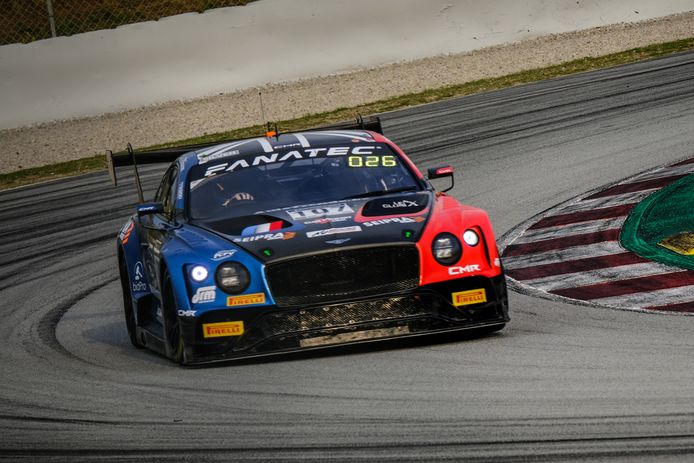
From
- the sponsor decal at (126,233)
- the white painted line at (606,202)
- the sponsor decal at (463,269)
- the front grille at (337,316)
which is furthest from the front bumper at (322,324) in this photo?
the white painted line at (606,202)

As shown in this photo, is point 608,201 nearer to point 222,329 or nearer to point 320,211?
point 320,211

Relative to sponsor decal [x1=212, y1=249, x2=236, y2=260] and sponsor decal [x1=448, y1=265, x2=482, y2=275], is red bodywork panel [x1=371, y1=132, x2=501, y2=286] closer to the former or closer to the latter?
sponsor decal [x1=448, y1=265, x2=482, y2=275]

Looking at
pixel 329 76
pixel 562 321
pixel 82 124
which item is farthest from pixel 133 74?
pixel 562 321

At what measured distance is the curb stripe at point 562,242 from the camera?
30.8 ft

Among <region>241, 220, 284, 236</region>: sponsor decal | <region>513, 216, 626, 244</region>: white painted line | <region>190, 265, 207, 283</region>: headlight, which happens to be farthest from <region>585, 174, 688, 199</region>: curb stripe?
<region>190, 265, 207, 283</region>: headlight

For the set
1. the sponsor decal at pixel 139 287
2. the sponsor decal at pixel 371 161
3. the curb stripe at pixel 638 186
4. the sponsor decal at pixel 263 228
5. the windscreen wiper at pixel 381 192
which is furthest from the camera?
the curb stripe at pixel 638 186

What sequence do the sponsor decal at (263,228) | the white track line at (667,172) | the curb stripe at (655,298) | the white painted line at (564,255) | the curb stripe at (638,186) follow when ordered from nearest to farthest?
the sponsor decal at (263,228) → the curb stripe at (655,298) → the white painted line at (564,255) → the curb stripe at (638,186) → the white track line at (667,172)

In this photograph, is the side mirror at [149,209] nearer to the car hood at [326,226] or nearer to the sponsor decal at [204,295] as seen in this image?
the car hood at [326,226]

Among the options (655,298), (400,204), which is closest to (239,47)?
(400,204)

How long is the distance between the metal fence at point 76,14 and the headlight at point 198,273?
1283cm

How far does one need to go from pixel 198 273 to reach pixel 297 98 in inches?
494

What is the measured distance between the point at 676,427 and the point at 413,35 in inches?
612

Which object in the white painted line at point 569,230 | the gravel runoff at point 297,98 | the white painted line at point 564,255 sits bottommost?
the white painted line at point 564,255

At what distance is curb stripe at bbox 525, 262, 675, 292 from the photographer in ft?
26.5
